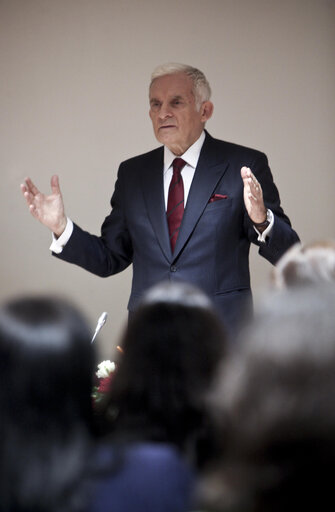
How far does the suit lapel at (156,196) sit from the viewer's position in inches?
111

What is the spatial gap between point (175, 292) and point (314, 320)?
0.47 meters

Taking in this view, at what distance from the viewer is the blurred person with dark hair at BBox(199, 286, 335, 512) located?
0.90 metres

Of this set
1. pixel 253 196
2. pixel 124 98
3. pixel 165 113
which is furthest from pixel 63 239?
pixel 124 98

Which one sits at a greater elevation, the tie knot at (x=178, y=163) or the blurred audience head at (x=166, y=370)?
the blurred audience head at (x=166, y=370)

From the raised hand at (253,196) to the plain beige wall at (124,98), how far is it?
1.96 metres

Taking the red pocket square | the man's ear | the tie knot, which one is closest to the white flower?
the red pocket square


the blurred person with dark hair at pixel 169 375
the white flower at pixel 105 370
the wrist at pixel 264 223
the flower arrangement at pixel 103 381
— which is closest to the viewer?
the blurred person with dark hair at pixel 169 375

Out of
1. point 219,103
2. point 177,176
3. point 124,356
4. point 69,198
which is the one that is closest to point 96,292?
point 69,198

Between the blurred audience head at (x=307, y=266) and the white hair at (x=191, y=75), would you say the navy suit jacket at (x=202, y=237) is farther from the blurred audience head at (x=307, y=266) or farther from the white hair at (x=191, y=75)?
the blurred audience head at (x=307, y=266)

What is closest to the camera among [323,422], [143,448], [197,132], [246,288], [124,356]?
[323,422]

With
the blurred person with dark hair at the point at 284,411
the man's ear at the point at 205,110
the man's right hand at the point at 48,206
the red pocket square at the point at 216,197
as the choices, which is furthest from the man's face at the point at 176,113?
the blurred person with dark hair at the point at 284,411

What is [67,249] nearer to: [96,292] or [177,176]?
[177,176]

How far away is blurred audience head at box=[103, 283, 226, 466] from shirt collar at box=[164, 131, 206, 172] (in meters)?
1.66

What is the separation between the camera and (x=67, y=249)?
2.81 meters
